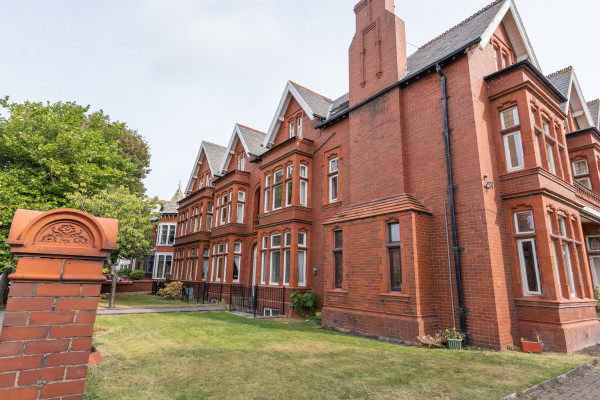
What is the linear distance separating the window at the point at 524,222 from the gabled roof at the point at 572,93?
9.29 m

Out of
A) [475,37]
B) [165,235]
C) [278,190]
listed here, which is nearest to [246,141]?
[278,190]

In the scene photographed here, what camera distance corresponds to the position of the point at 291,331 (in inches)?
405

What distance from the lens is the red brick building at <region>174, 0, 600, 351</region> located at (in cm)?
886

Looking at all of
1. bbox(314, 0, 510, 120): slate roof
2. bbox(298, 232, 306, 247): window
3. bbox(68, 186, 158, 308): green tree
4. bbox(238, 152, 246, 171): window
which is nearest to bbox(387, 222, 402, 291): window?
bbox(314, 0, 510, 120): slate roof

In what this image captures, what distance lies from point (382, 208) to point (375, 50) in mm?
6940

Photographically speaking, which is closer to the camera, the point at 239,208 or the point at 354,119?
the point at 354,119

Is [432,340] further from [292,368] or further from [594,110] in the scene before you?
[594,110]

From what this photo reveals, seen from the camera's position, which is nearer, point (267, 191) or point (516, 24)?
point (516, 24)

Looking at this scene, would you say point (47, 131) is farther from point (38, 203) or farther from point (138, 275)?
point (138, 275)

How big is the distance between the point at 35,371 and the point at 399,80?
12.5 metres

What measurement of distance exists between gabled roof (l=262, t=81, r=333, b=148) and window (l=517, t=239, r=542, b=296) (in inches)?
414

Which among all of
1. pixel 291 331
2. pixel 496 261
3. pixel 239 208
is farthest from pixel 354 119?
pixel 239 208

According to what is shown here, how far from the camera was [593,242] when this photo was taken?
15.0 m

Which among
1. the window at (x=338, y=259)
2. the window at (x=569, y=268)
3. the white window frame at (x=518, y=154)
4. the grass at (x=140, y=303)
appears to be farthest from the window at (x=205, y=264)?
the window at (x=569, y=268)
